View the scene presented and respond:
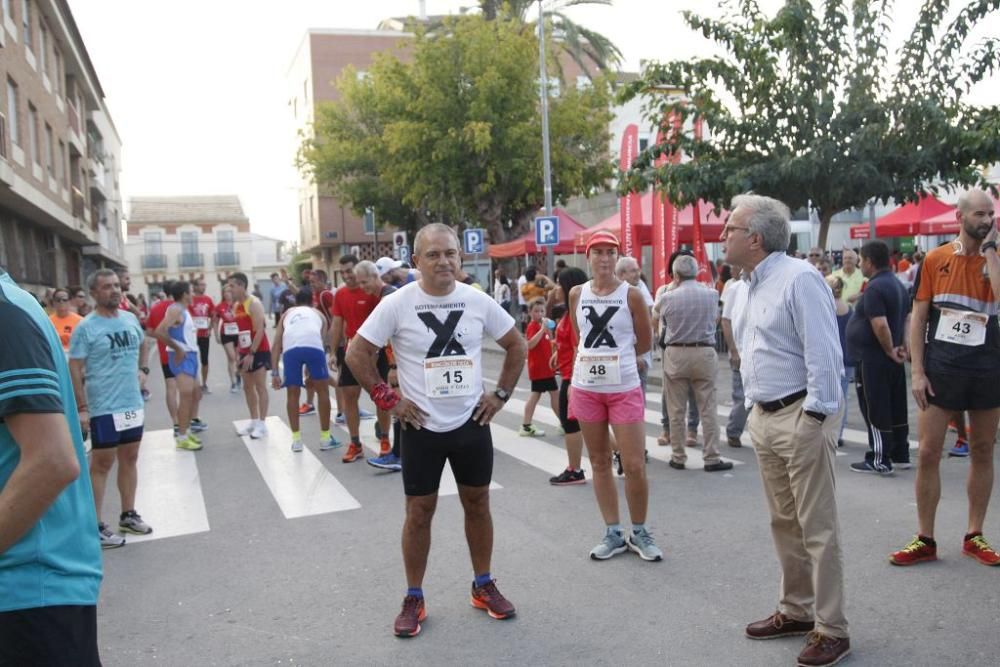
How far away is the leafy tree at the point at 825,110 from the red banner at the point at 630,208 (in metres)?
3.60

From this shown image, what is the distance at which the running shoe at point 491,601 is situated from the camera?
442 centimetres

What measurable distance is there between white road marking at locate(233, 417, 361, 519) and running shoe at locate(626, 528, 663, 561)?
2.51 m

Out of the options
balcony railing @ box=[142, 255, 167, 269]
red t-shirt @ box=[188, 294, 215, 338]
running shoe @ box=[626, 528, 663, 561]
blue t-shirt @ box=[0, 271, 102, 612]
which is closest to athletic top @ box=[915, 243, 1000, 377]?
running shoe @ box=[626, 528, 663, 561]

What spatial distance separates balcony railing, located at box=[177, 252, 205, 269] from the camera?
8344 centimetres

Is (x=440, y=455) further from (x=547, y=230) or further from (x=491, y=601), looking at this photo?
(x=547, y=230)

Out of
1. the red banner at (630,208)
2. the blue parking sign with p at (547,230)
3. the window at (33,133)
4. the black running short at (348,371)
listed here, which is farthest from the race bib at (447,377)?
the window at (33,133)

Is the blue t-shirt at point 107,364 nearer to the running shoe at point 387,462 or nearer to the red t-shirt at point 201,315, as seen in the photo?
the running shoe at point 387,462

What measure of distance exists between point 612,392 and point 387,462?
3.47 meters

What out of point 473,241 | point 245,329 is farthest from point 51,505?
point 473,241

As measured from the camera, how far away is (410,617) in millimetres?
4320

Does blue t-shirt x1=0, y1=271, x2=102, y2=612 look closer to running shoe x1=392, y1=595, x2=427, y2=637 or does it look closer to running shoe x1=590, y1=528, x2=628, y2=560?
running shoe x1=392, y1=595, x2=427, y2=637

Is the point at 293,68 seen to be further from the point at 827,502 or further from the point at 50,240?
the point at 827,502

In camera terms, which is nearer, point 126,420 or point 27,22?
point 126,420

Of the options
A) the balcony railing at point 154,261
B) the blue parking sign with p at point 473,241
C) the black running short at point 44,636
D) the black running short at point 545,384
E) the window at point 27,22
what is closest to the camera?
the black running short at point 44,636
